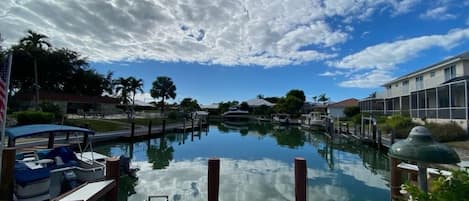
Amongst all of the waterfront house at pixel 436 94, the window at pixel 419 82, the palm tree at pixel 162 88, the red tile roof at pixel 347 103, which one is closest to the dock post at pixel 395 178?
the waterfront house at pixel 436 94

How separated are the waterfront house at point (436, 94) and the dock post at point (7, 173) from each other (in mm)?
25990

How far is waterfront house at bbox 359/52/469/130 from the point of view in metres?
22.2

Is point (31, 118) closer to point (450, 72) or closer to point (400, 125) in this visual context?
point (400, 125)

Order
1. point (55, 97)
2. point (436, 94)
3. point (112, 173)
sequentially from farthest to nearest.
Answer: point (55, 97), point (436, 94), point (112, 173)

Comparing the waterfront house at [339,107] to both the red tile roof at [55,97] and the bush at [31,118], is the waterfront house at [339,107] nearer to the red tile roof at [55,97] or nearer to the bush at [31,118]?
the red tile roof at [55,97]

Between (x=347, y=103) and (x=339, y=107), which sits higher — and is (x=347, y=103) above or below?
above

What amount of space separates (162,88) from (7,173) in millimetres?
70293

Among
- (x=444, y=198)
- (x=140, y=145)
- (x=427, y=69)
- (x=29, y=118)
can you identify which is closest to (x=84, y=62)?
(x=29, y=118)

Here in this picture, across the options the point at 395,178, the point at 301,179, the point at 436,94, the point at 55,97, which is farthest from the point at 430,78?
the point at 55,97

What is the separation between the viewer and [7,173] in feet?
24.6

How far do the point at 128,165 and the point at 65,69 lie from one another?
45.2m

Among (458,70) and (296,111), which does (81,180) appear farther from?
(296,111)

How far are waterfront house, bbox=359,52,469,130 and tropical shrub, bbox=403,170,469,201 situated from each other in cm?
2143

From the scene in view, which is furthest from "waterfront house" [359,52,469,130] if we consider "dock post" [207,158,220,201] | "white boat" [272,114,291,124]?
"dock post" [207,158,220,201]
